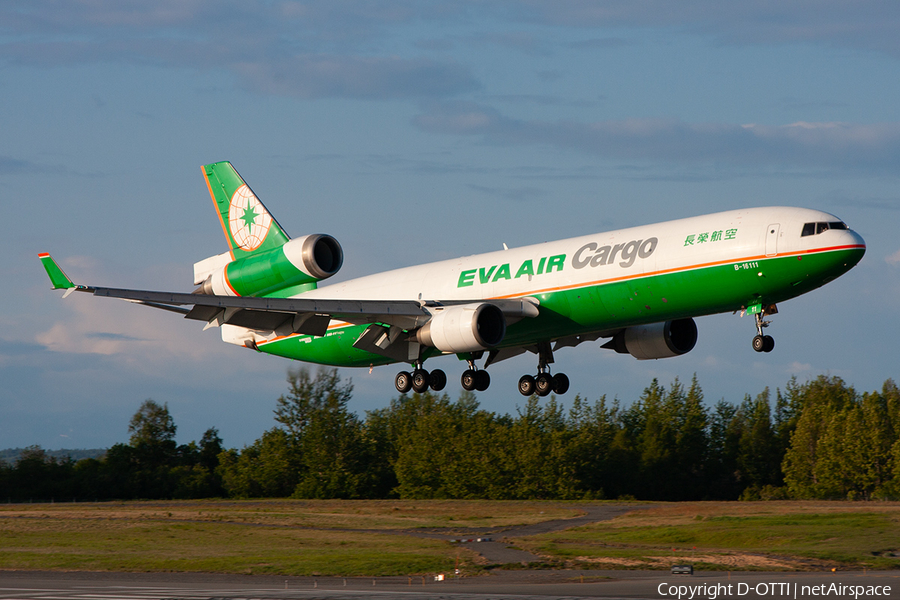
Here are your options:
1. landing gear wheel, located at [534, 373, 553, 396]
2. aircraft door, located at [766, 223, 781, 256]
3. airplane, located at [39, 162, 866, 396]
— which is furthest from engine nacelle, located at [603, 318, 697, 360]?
aircraft door, located at [766, 223, 781, 256]

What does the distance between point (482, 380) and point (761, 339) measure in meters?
Answer: 12.3

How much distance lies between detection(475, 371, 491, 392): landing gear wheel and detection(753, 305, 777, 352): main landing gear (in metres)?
12.0

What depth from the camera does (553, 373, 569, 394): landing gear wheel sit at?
4250 cm

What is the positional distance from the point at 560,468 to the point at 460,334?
75291mm

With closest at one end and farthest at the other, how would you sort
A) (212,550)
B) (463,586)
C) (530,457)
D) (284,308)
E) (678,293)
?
(678,293) → (284,308) → (463,586) → (212,550) → (530,457)

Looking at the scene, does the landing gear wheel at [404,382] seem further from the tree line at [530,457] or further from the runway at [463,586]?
the tree line at [530,457]

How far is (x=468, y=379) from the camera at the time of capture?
41594 mm

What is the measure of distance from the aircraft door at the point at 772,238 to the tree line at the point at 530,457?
72005 millimetres

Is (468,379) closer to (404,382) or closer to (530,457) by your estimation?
(404,382)

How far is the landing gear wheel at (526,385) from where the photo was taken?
42.6 meters

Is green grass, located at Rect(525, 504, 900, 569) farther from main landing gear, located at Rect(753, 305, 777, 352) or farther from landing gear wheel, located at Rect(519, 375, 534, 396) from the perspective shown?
main landing gear, located at Rect(753, 305, 777, 352)

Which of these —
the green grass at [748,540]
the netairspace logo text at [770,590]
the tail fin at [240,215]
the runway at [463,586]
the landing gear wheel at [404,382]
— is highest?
the tail fin at [240,215]

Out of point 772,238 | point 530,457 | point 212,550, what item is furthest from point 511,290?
point 530,457

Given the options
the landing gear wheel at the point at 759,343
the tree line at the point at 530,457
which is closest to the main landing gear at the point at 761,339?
the landing gear wheel at the point at 759,343
